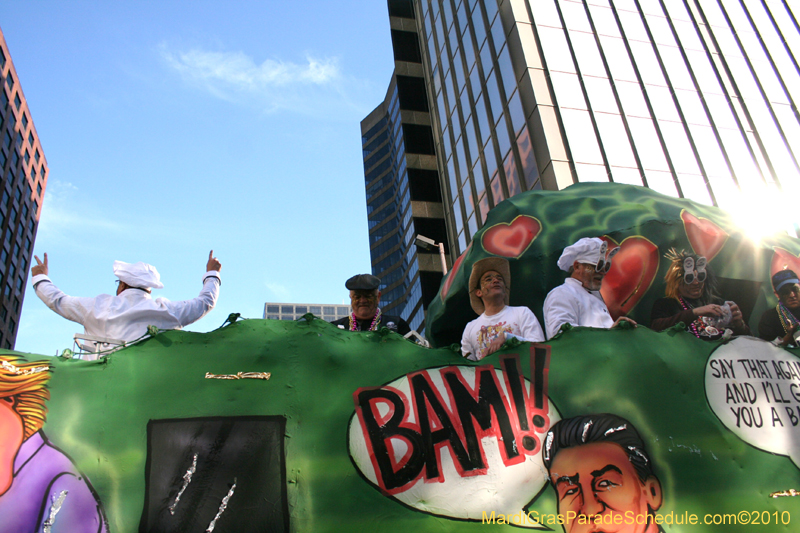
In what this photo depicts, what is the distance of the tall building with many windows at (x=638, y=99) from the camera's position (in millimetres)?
16406

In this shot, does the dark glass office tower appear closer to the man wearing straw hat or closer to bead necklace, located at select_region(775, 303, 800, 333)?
bead necklace, located at select_region(775, 303, 800, 333)

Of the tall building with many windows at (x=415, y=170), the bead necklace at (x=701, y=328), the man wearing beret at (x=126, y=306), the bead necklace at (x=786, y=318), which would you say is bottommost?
the bead necklace at (x=701, y=328)

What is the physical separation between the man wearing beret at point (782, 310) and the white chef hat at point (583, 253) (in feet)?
6.77

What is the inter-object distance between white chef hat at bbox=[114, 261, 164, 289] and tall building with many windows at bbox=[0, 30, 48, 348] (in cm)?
6278

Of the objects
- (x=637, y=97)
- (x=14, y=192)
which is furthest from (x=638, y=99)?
(x=14, y=192)

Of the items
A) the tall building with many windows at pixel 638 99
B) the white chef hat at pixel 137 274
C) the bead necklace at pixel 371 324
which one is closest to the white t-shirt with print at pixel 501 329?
the bead necklace at pixel 371 324

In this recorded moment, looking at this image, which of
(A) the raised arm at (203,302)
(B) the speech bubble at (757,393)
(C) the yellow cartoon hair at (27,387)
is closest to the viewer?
(C) the yellow cartoon hair at (27,387)

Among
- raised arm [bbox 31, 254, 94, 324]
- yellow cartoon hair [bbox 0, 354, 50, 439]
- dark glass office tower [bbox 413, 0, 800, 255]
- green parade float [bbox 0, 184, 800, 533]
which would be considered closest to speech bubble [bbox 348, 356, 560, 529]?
green parade float [bbox 0, 184, 800, 533]

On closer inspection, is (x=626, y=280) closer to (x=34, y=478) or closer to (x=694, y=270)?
(x=694, y=270)

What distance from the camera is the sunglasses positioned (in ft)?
17.1

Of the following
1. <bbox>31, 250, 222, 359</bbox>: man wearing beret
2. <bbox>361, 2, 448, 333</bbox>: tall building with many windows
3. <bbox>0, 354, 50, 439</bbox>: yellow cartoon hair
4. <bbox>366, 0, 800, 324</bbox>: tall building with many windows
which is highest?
<bbox>361, 2, 448, 333</bbox>: tall building with many windows

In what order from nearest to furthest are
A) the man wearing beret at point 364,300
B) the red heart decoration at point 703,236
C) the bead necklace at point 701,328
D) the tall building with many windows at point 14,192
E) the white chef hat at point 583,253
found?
the bead necklace at point 701,328 < the white chef hat at point 583,253 < the man wearing beret at point 364,300 < the red heart decoration at point 703,236 < the tall building with many windows at point 14,192

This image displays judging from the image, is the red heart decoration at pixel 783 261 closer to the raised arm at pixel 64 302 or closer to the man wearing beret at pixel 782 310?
the man wearing beret at pixel 782 310

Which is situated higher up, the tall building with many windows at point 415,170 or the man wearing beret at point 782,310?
the tall building with many windows at point 415,170
